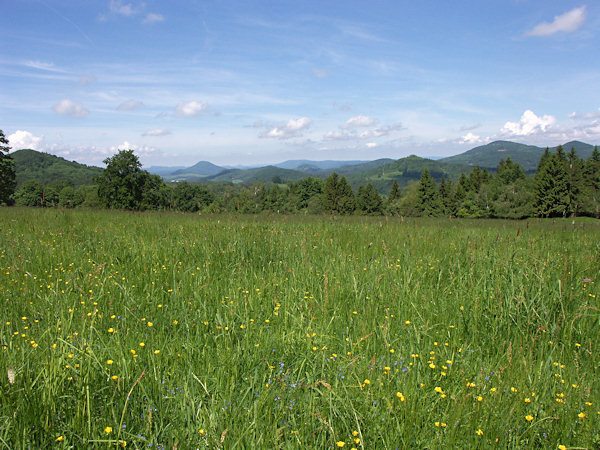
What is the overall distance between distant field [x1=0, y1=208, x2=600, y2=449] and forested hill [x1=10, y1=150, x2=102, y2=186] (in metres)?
189

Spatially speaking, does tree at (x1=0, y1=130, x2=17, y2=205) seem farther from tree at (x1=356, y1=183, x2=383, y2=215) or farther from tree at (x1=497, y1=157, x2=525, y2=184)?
tree at (x1=497, y1=157, x2=525, y2=184)

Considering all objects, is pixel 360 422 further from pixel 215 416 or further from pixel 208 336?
pixel 208 336

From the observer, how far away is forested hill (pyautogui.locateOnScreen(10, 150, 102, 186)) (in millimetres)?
164875

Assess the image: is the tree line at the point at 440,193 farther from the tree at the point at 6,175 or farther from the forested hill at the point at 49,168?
the forested hill at the point at 49,168

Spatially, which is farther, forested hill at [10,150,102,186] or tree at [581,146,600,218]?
forested hill at [10,150,102,186]

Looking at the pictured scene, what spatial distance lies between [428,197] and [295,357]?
78.2 m

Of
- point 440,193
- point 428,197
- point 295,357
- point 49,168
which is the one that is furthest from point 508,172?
point 49,168

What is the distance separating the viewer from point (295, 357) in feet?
7.71

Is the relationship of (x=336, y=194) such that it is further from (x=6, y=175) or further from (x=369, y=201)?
(x=6, y=175)

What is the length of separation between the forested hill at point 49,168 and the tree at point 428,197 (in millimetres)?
156497

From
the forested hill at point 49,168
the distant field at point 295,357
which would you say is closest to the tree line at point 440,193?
the distant field at point 295,357

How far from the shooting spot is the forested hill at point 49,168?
164875 millimetres

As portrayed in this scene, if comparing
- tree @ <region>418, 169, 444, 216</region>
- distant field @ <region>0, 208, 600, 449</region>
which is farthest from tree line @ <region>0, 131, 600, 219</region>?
distant field @ <region>0, 208, 600, 449</region>

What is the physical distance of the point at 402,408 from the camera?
5.63 ft
